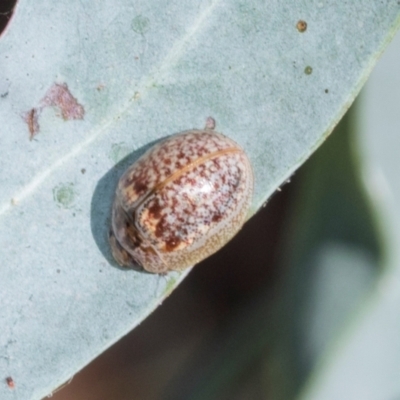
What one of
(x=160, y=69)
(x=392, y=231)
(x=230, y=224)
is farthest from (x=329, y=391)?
(x=160, y=69)

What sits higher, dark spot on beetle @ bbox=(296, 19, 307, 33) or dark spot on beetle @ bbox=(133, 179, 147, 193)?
dark spot on beetle @ bbox=(296, 19, 307, 33)

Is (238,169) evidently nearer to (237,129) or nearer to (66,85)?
(237,129)

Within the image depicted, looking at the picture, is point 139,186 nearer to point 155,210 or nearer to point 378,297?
point 155,210

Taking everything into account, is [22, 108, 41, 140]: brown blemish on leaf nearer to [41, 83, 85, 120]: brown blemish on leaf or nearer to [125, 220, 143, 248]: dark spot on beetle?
[41, 83, 85, 120]: brown blemish on leaf

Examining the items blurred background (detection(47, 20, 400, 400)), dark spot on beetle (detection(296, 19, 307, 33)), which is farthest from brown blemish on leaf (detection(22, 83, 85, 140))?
blurred background (detection(47, 20, 400, 400))

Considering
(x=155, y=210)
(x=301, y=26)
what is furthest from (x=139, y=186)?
(x=301, y=26)

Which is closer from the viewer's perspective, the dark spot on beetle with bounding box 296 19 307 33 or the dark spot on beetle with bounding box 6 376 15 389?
the dark spot on beetle with bounding box 296 19 307 33

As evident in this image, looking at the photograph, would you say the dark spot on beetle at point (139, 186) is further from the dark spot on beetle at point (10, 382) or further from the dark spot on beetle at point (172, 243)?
the dark spot on beetle at point (10, 382)
